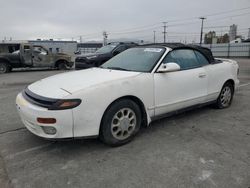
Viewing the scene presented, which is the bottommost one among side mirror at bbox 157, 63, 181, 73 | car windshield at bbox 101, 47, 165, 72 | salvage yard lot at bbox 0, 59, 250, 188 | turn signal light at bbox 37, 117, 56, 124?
salvage yard lot at bbox 0, 59, 250, 188

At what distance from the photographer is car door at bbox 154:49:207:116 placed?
12.0 feet

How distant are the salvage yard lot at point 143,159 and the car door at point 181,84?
0.44 m

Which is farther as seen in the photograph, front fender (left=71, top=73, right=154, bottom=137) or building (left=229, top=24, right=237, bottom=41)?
building (left=229, top=24, right=237, bottom=41)

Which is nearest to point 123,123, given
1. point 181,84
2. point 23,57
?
point 181,84

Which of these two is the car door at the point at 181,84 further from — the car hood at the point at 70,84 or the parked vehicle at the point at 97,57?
the parked vehicle at the point at 97,57

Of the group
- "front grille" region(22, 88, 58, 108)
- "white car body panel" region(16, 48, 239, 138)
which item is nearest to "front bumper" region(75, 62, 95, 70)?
"white car body panel" region(16, 48, 239, 138)

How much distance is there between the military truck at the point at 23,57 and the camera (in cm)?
1372

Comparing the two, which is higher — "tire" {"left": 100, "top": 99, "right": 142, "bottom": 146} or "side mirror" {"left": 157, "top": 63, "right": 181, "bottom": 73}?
"side mirror" {"left": 157, "top": 63, "right": 181, "bottom": 73}

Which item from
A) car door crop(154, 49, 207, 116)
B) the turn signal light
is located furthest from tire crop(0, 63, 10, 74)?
the turn signal light

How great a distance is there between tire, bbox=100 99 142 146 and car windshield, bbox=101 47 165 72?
0.71 meters

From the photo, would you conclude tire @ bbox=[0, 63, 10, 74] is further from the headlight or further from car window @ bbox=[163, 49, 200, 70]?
the headlight

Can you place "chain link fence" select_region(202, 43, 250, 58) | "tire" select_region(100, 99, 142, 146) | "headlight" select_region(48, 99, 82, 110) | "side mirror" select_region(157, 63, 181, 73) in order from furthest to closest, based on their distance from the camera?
"chain link fence" select_region(202, 43, 250, 58) → "side mirror" select_region(157, 63, 181, 73) → "tire" select_region(100, 99, 142, 146) → "headlight" select_region(48, 99, 82, 110)

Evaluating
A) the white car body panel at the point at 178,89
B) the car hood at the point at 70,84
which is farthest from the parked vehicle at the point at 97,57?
the car hood at the point at 70,84

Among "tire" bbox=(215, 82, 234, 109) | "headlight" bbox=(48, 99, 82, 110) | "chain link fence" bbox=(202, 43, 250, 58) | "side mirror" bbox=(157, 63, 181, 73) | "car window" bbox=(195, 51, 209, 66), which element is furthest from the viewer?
"chain link fence" bbox=(202, 43, 250, 58)
